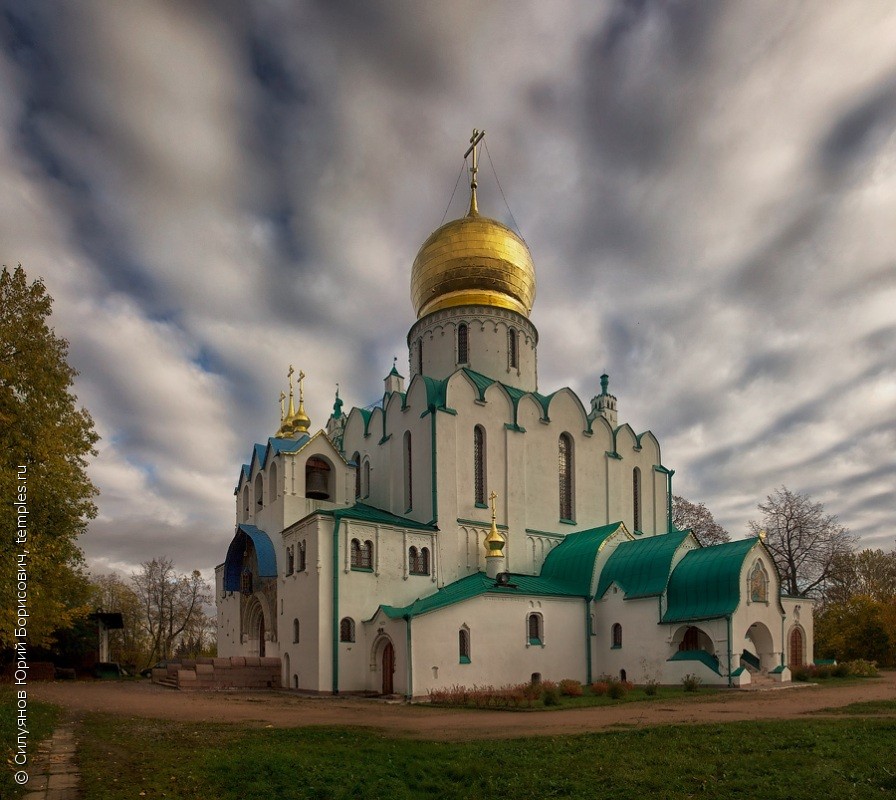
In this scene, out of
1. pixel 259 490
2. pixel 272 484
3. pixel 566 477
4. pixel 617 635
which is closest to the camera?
pixel 617 635

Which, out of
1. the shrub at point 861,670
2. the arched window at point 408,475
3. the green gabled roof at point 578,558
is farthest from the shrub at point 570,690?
the shrub at point 861,670

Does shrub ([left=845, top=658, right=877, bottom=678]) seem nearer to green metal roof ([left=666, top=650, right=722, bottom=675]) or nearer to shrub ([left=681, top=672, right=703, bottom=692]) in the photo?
green metal roof ([left=666, top=650, right=722, bottom=675])

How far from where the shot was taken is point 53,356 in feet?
52.2

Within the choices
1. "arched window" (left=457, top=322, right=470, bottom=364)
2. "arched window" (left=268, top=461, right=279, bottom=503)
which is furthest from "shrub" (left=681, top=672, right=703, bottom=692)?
"arched window" (left=268, top=461, right=279, bottom=503)

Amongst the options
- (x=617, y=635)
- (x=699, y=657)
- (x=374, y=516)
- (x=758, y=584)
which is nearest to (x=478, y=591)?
(x=374, y=516)

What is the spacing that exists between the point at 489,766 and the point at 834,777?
3636 millimetres

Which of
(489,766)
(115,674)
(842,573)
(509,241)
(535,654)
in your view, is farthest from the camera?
(842,573)

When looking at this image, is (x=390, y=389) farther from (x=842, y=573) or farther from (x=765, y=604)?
(x=842, y=573)

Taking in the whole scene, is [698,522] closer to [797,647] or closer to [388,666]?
[797,647]

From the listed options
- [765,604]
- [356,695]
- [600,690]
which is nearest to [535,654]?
[600,690]

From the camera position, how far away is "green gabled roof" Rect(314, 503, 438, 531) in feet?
75.6

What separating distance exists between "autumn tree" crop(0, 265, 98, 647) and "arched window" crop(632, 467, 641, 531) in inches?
849

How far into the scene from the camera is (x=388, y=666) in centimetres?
2169

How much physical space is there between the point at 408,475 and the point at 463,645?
7.04m
